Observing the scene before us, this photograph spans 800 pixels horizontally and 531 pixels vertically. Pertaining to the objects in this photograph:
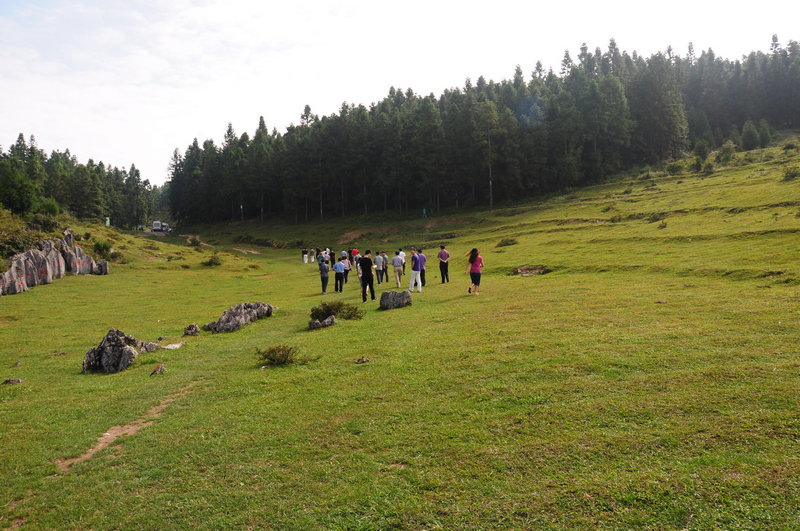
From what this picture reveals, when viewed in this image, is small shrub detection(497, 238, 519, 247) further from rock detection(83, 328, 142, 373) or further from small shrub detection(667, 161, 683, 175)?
small shrub detection(667, 161, 683, 175)

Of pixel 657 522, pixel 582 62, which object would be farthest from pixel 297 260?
pixel 582 62

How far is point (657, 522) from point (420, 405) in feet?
14.2

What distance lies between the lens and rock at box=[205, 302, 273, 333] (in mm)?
17016

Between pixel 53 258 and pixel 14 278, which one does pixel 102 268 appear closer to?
pixel 53 258

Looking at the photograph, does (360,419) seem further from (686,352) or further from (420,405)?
(686,352)

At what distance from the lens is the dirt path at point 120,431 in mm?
7270

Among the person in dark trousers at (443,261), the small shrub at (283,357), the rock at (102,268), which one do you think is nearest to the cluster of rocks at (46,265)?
the rock at (102,268)

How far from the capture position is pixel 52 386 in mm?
11219

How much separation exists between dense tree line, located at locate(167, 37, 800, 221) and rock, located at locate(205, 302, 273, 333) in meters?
61.7

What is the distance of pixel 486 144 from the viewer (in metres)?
75.5

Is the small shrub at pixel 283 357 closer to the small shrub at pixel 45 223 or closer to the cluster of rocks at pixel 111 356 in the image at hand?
A: the cluster of rocks at pixel 111 356

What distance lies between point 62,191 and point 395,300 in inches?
4408

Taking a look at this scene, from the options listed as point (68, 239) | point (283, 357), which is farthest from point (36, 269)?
point (283, 357)

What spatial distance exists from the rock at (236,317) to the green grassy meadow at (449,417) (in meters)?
0.64
